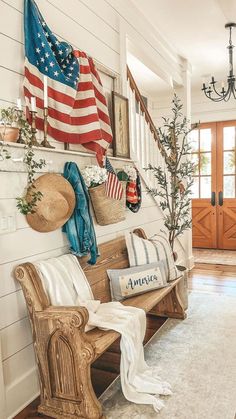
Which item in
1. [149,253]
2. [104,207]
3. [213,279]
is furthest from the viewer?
[213,279]

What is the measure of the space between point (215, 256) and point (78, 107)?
14.0ft

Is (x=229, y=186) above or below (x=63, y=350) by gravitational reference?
above

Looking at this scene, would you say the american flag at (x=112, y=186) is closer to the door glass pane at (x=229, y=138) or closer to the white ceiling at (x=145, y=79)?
the white ceiling at (x=145, y=79)

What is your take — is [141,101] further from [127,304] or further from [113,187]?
[127,304]

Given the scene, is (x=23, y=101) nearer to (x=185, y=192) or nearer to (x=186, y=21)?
(x=185, y=192)

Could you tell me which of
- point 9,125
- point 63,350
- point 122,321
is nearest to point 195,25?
point 9,125

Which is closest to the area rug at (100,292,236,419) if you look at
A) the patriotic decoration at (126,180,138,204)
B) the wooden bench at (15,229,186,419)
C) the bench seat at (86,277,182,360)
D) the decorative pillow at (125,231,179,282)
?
the wooden bench at (15,229,186,419)

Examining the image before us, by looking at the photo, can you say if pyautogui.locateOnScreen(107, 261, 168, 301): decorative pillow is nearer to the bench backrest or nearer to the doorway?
the bench backrest

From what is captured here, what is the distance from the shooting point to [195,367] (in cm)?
240

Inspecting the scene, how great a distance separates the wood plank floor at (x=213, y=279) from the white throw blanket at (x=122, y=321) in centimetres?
210

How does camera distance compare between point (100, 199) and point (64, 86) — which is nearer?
point (64, 86)

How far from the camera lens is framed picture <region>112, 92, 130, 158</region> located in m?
3.12

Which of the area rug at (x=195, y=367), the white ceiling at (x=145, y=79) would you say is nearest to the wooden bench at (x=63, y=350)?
the area rug at (x=195, y=367)

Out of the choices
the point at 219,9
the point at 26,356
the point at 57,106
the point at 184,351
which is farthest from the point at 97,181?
the point at 219,9
